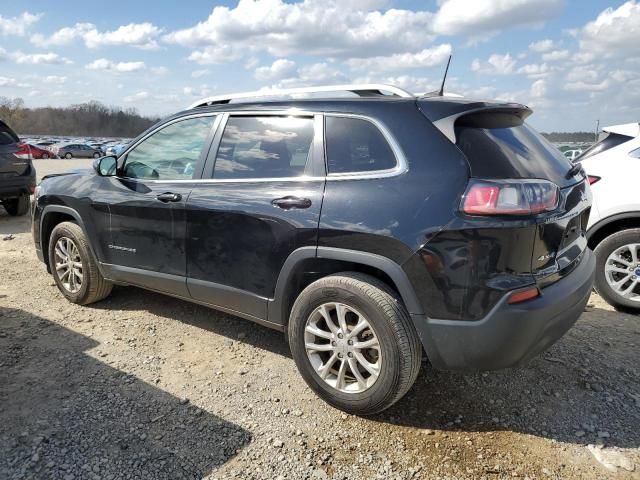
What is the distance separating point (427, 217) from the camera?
2.45 m

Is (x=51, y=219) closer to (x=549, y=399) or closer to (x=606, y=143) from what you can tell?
(x=549, y=399)

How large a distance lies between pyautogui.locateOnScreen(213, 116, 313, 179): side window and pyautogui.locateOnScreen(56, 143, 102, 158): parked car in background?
45.6m

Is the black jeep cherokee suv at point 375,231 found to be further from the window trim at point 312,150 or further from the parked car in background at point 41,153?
the parked car in background at point 41,153

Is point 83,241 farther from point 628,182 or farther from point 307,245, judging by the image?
point 628,182

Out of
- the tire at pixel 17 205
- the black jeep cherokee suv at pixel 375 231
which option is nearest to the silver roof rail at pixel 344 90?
the black jeep cherokee suv at pixel 375 231

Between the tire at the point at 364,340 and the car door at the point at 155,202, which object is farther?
the car door at the point at 155,202

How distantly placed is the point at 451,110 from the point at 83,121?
130m

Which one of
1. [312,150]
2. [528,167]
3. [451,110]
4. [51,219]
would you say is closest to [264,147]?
[312,150]

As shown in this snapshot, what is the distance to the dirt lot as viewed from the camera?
2459 millimetres

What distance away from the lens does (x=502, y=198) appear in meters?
2.34

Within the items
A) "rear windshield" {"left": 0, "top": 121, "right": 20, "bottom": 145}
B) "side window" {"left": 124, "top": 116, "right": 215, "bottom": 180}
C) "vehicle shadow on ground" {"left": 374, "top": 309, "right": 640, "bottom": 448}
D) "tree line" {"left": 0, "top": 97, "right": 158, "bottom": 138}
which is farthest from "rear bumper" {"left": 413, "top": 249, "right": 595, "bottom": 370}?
"tree line" {"left": 0, "top": 97, "right": 158, "bottom": 138}

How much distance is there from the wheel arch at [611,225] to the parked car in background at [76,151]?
46.1m

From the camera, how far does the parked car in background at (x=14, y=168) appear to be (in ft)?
26.5

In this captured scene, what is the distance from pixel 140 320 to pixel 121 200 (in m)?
1.04
